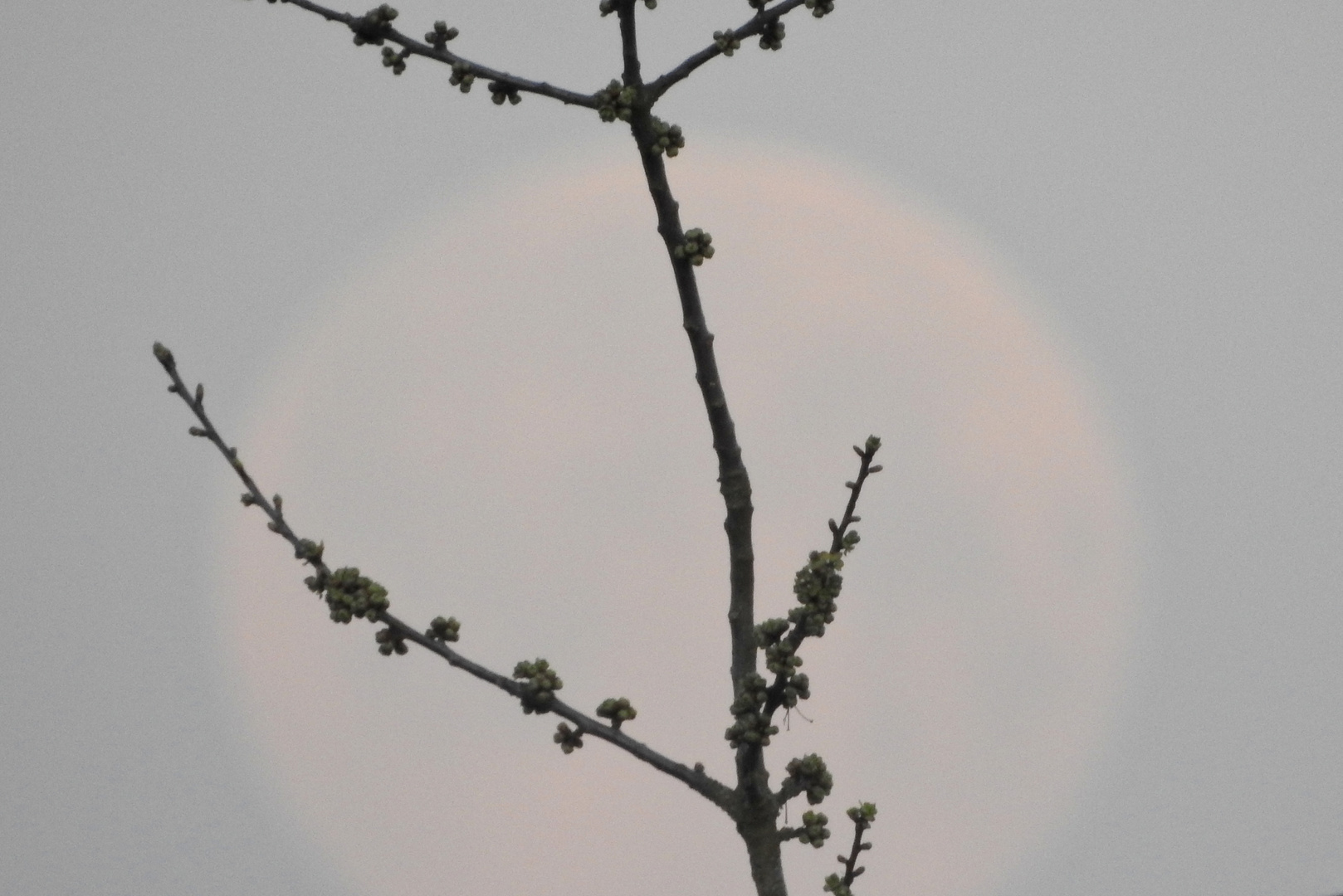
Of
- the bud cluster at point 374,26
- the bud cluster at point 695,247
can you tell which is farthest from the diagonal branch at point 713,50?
the bud cluster at point 374,26

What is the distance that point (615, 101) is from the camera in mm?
5707

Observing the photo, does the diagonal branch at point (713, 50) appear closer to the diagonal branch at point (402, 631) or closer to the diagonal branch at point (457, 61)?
the diagonal branch at point (457, 61)

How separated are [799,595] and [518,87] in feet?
8.59

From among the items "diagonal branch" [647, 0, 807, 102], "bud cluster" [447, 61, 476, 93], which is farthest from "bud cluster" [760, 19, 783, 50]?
"bud cluster" [447, 61, 476, 93]

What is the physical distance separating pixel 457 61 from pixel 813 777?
3.64 meters

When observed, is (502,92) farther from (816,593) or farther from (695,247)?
(816,593)

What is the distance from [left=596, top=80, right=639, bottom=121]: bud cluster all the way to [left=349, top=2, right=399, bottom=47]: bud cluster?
1.03 meters

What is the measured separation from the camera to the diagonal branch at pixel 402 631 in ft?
19.1

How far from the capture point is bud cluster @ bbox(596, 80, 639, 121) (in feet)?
18.6

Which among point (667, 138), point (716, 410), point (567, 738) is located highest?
point (667, 138)

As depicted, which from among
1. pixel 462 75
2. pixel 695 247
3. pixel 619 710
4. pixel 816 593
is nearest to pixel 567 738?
pixel 619 710

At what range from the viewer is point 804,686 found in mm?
5750

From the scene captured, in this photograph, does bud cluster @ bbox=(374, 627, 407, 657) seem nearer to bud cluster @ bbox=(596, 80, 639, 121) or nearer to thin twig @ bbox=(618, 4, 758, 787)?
thin twig @ bbox=(618, 4, 758, 787)

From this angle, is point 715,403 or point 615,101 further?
point 715,403
